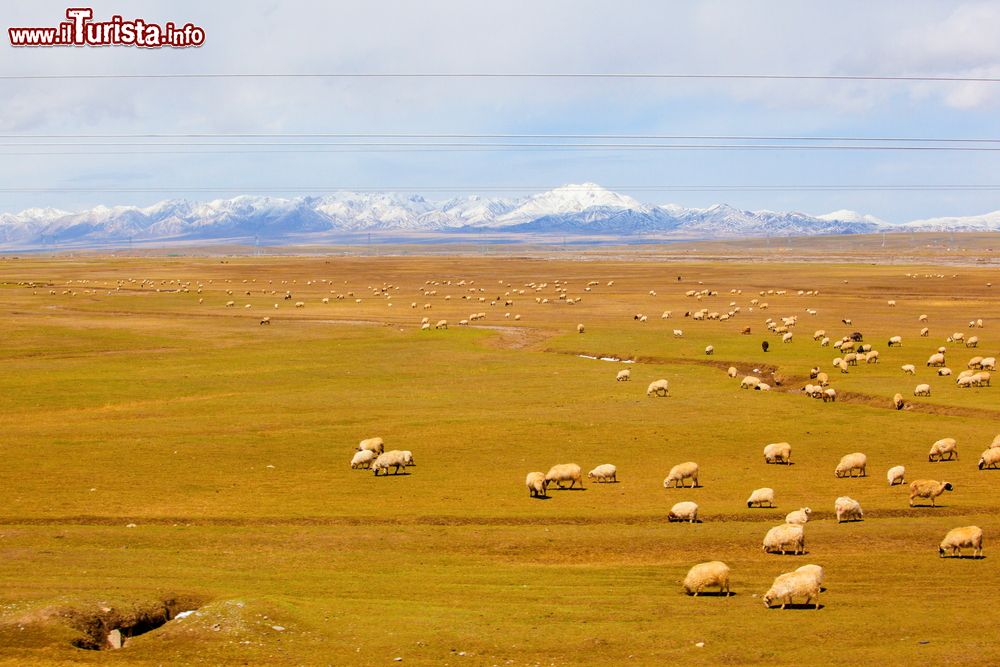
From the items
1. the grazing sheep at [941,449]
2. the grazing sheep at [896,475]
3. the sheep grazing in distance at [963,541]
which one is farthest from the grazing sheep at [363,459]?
the grazing sheep at [941,449]

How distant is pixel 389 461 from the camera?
3512 cm

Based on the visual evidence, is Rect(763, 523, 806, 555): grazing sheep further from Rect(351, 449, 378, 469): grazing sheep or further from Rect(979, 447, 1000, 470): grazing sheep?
Rect(351, 449, 378, 469): grazing sheep

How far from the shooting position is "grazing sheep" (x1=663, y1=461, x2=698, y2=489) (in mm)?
32375

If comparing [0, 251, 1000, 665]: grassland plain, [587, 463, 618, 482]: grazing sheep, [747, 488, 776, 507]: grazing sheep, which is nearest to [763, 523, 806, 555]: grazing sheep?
[0, 251, 1000, 665]: grassland plain

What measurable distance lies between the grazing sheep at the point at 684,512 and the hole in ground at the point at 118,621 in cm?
1334

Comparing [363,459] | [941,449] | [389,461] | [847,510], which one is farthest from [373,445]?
[941,449]

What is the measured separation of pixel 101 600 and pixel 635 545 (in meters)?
12.9

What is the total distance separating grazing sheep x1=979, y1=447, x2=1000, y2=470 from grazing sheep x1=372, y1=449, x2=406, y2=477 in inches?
766

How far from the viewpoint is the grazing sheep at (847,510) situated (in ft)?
91.4

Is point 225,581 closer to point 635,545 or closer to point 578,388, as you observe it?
point 635,545

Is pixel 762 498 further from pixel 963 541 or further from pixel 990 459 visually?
pixel 990 459

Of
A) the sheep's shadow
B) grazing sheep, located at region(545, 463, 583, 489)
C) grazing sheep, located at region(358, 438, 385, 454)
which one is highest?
grazing sheep, located at region(358, 438, 385, 454)

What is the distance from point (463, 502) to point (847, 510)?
10977 mm

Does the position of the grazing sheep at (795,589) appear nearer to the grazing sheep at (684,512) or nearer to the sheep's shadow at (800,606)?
the sheep's shadow at (800,606)
